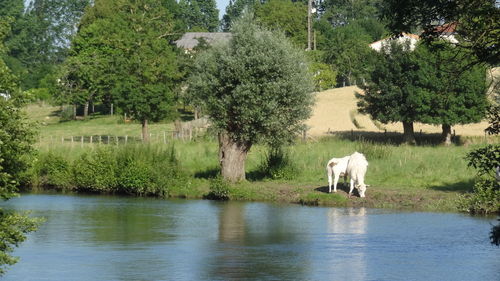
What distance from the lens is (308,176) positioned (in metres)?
54.1

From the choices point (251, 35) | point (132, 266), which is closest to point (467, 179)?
point (251, 35)

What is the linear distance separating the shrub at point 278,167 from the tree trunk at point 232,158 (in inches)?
93.2

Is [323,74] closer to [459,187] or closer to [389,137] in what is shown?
[389,137]

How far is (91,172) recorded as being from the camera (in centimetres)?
5438

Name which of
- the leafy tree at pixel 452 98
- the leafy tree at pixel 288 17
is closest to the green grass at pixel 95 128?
the leafy tree at pixel 452 98

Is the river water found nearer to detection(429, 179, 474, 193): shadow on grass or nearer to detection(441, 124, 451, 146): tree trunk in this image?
detection(429, 179, 474, 193): shadow on grass

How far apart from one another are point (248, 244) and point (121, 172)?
19.4 metres

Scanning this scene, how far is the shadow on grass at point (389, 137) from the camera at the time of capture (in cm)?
7801

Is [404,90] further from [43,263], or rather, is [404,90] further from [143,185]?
[43,263]

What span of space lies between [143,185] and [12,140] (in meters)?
30.5

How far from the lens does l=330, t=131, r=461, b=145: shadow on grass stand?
7801cm

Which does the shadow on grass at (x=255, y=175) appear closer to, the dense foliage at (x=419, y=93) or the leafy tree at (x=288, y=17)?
the dense foliage at (x=419, y=93)

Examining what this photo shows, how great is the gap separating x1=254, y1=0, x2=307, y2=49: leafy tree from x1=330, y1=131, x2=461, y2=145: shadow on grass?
53.1 m

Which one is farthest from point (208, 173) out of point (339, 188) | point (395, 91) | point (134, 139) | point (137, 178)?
point (395, 91)
